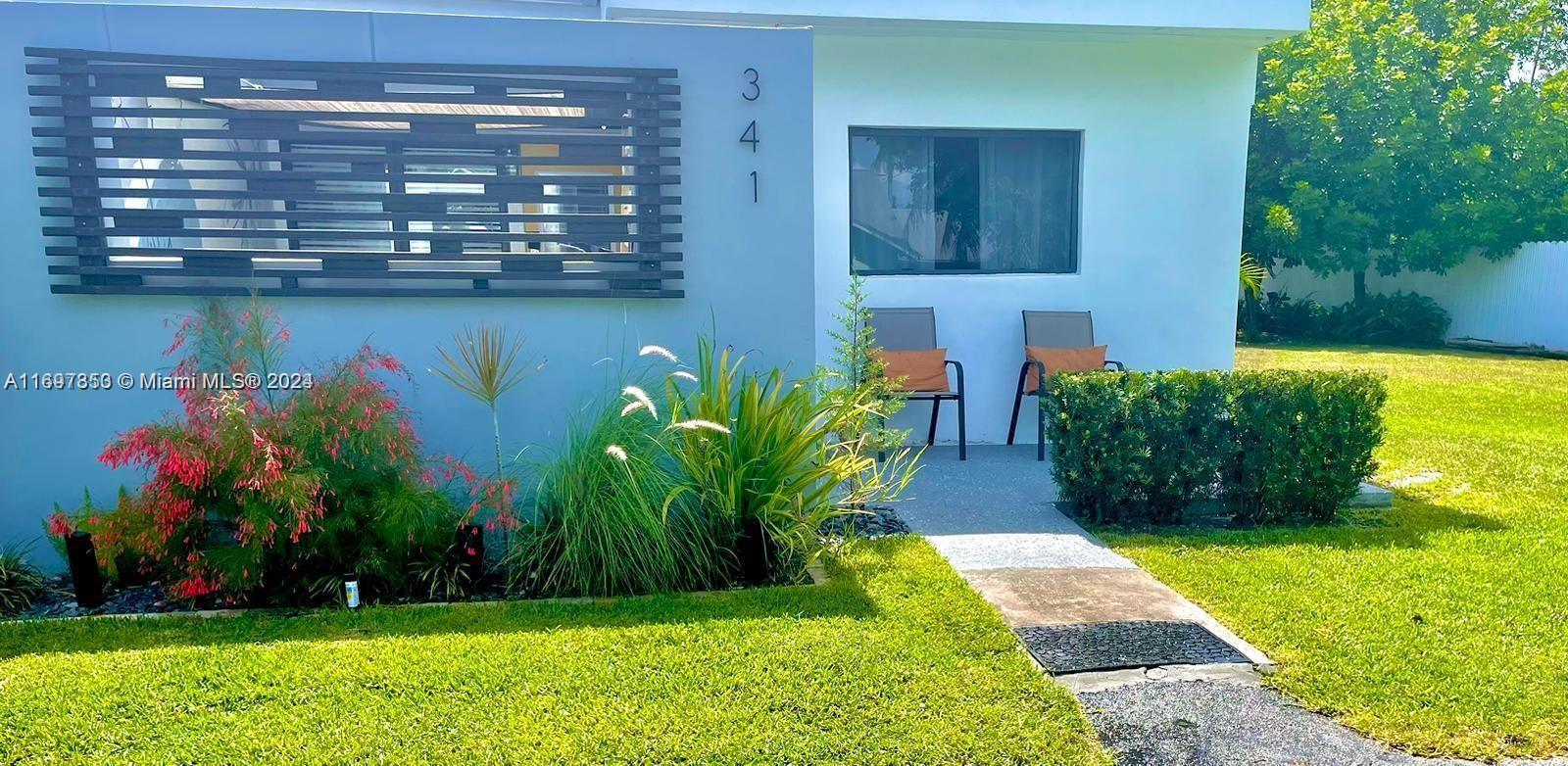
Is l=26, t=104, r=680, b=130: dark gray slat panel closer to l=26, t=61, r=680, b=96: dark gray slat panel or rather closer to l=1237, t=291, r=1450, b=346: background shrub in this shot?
l=26, t=61, r=680, b=96: dark gray slat panel

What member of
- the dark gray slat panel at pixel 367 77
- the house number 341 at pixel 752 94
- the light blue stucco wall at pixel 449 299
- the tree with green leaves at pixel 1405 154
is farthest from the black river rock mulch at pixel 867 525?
the tree with green leaves at pixel 1405 154

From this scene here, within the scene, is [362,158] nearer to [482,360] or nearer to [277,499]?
[482,360]

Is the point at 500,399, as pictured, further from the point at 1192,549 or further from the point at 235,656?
the point at 1192,549

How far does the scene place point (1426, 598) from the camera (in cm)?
397

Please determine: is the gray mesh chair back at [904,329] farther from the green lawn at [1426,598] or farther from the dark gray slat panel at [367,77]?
the dark gray slat panel at [367,77]

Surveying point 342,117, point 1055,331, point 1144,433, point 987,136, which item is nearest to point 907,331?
point 1055,331

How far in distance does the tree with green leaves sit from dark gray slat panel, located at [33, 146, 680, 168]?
15050 millimetres

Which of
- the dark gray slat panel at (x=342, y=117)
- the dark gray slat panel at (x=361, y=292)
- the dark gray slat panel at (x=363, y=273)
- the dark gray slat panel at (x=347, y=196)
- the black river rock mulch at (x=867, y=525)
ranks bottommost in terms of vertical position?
the black river rock mulch at (x=867, y=525)

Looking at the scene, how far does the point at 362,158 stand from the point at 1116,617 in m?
3.88

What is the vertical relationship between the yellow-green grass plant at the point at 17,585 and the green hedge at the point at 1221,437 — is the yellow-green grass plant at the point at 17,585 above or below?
below

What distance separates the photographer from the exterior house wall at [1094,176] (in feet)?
23.4

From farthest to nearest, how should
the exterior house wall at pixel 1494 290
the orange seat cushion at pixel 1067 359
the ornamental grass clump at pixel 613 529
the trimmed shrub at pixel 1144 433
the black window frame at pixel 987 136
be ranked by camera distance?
the exterior house wall at pixel 1494 290
the black window frame at pixel 987 136
the orange seat cushion at pixel 1067 359
the trimmed shrub at pixel 1144 433
the ornamental grass clump at pixel 613 529

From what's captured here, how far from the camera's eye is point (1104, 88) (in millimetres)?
7367

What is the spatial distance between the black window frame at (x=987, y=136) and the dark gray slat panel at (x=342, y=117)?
278cm
